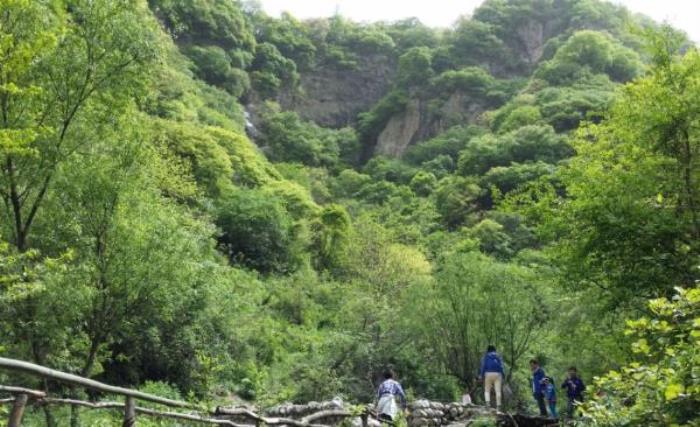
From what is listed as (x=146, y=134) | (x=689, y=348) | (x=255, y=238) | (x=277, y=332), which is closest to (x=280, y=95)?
(x=255, y=238)

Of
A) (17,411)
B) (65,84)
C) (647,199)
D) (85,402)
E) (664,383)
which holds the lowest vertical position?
(17,411)

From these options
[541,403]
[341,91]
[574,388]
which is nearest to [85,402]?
[574,388]

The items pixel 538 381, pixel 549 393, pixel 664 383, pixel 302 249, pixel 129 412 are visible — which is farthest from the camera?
pixel 302 249

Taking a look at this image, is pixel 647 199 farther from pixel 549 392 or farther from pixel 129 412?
pixel 129 412

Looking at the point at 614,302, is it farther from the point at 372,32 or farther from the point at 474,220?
the point at 372,32

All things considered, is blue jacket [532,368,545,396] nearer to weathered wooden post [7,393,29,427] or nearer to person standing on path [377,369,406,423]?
person standing on path [377,369,406,423]

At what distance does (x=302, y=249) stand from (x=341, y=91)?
144 ft

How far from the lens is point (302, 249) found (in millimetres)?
32719

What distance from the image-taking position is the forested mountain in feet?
30.6

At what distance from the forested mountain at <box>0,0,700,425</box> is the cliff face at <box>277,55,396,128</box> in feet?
83.0

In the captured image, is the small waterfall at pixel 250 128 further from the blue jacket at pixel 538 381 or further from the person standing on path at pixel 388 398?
the person standing on path at pixel 388 398

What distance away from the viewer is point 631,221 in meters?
9.52

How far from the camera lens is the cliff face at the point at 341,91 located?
69.7 metres

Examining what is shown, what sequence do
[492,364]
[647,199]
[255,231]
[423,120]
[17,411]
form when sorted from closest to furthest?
[17,411] → [647,199] → [492,364] → [255,231] → [423,120]
